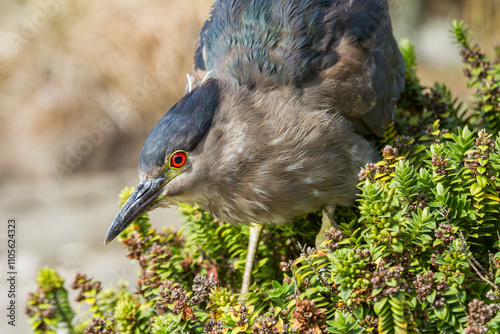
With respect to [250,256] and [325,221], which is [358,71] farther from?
[250,256]

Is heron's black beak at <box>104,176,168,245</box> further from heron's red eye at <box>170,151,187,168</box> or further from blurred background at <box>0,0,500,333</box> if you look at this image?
blurred background at <box>0,0,500,333</box>

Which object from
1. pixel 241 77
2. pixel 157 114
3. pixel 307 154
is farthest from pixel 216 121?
pixel 157 114

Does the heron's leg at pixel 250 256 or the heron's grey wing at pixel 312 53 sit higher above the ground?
the heron's grey wing at pixel 312 53

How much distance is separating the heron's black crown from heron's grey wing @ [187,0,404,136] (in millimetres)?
320

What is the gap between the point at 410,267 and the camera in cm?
200

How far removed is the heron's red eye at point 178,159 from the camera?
2693 millimetres

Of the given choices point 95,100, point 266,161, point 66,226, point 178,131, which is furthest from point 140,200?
point 95,100

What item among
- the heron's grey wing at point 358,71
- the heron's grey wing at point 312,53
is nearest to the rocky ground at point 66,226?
the heron's grey wing at point 312,53

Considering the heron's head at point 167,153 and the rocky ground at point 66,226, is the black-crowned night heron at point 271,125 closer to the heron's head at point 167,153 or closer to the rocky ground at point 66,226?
the heron's head at point 167,153

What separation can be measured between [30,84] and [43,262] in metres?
2.99

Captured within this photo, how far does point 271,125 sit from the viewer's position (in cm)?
285

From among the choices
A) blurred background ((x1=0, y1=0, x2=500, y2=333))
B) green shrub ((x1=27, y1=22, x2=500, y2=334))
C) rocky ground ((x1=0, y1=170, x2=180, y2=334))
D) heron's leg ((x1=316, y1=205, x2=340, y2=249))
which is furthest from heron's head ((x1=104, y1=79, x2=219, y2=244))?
blurred background ((x1=0, y1=0, x2=500, y2=333))

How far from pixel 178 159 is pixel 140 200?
301 millimetres

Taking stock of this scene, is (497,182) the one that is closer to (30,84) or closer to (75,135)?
(75,135)
